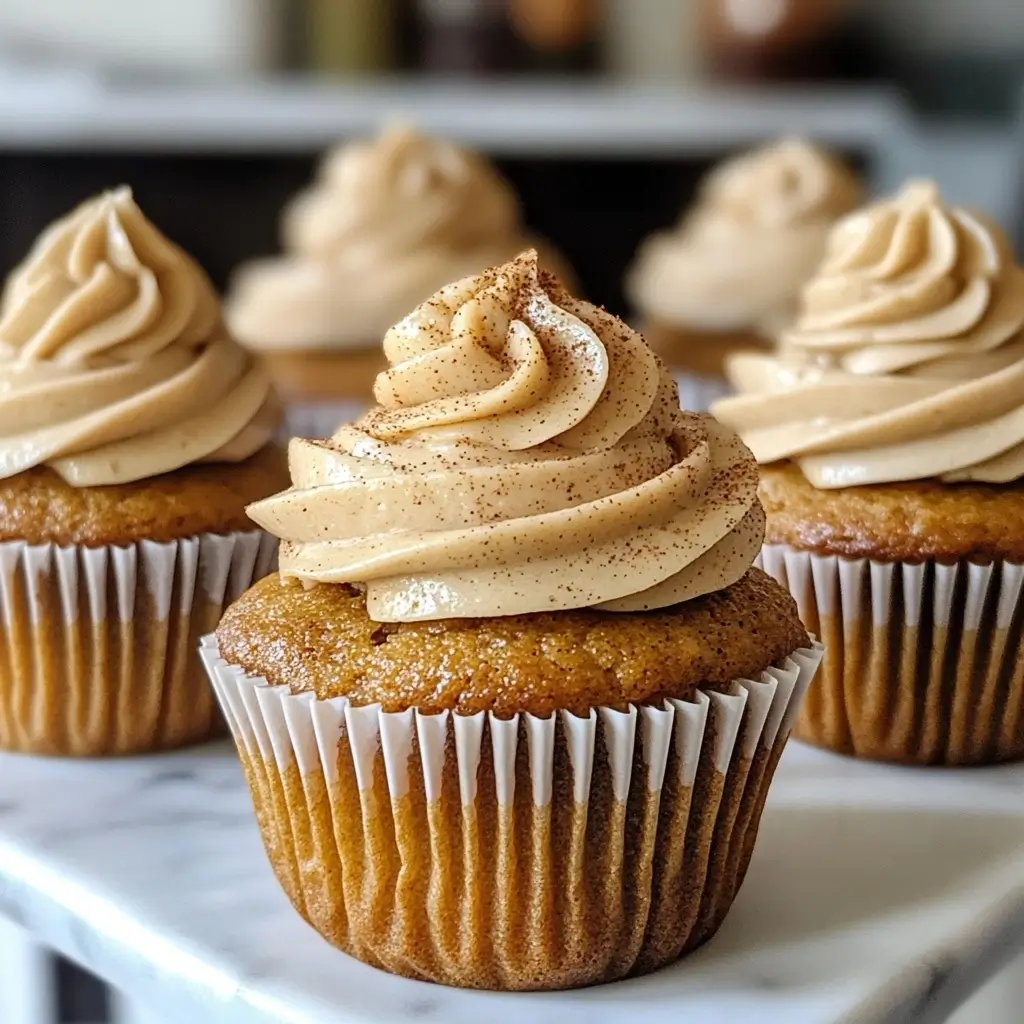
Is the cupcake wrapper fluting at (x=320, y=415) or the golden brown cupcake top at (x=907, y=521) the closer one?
the golden brown cupcake top at (x=907, y=521)

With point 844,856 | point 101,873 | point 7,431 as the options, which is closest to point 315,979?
point 101,873

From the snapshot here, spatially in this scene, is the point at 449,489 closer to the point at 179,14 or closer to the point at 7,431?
the point at 7,431

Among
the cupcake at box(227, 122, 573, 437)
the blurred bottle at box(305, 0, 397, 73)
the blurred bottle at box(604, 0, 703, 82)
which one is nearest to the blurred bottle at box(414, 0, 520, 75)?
the blurred bottle at box(305, 0, 397, 73)

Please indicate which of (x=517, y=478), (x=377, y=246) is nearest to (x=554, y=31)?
(x=377, y=246)

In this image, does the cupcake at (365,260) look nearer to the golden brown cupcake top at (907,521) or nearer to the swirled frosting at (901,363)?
the swirled frosting at (901,363)

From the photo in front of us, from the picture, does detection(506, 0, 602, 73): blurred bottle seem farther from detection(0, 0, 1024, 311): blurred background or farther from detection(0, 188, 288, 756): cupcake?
detection(0, 188, 288, 756): cupcake

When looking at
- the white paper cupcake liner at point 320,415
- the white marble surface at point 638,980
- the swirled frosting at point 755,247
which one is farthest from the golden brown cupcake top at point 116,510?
the swirled frosting at point 755,247
